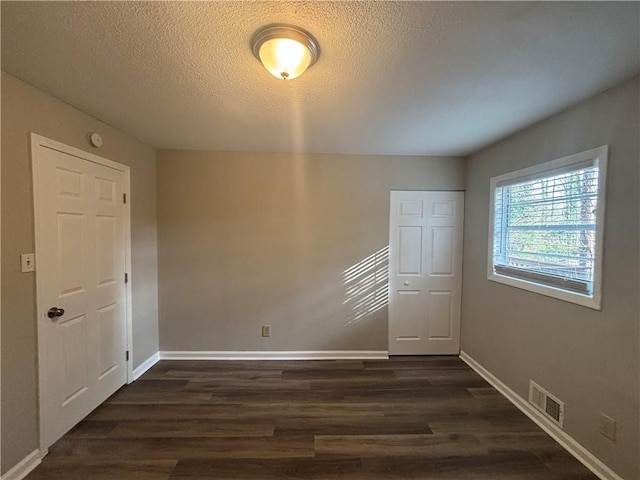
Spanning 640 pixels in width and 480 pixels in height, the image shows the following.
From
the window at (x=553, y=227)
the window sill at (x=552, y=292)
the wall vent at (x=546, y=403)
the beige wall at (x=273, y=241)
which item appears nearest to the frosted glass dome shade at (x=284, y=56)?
the beige wall at (x=273, y=241)

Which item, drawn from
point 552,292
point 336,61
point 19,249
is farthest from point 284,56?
point 552,292

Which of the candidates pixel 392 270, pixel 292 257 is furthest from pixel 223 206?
pixel 392 270

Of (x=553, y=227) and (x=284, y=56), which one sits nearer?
(x=284, y=56)

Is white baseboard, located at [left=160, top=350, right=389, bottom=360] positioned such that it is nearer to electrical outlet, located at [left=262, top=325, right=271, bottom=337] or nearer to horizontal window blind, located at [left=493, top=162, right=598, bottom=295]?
electrical outlet, located at [left=262, top=325, right=271, bottom=337]

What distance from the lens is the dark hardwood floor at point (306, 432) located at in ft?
5.66

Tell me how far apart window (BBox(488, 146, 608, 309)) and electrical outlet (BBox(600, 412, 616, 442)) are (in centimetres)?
68

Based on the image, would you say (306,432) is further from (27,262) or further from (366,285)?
(27,262)

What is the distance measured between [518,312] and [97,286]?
366 cm

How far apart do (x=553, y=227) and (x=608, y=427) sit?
1.32m

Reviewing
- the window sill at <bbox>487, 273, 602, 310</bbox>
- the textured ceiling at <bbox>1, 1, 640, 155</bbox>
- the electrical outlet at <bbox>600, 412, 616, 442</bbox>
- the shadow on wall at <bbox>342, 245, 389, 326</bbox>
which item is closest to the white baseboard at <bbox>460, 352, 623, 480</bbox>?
the electrical outlet at <bbox>600, 412, 616, 442</bbox>

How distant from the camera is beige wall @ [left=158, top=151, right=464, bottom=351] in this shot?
311 centimetres

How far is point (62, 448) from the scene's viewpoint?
6.12 feet

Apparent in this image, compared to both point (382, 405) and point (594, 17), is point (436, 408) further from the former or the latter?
point (594, 17)

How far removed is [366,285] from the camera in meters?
3.23
